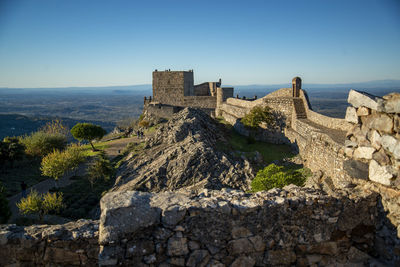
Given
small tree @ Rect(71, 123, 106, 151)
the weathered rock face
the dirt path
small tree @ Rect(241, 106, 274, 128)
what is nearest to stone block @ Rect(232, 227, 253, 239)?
the weathered rock face

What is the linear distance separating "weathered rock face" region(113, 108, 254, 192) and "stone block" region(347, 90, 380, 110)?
9.29 meters

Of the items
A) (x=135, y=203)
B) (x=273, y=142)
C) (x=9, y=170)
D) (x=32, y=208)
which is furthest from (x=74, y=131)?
(x=135, y=203)

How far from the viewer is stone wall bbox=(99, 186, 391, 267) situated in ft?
11.6

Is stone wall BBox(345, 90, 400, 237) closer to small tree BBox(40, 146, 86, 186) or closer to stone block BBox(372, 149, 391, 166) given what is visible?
stone block BBox(372, 149, 391, 166)

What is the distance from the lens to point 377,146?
4.00 m

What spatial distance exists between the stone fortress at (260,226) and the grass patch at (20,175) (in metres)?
18.3

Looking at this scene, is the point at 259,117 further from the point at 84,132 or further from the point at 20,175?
the point at 20,175

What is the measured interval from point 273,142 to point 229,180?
31.0 ft

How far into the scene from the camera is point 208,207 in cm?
374

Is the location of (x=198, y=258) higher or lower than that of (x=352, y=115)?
lower

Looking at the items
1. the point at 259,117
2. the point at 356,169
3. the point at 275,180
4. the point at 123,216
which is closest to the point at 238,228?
the point at 123,216

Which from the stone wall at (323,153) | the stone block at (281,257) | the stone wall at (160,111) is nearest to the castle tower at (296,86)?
the stone wall at (323,153)

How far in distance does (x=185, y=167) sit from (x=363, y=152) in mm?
10566

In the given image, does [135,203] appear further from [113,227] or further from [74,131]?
[74,131]
